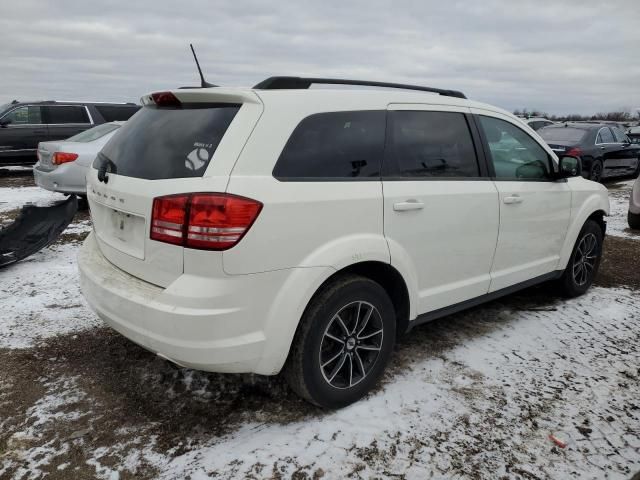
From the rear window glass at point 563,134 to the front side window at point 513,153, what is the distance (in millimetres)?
8493

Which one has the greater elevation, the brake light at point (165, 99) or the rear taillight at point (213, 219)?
the brake light at point (165, 99)

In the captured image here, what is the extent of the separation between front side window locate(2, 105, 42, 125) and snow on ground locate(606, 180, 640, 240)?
1279 centimetres

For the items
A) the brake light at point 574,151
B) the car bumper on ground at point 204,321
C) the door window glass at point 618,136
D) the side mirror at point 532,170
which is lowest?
the car bumper on ground at point 204,321

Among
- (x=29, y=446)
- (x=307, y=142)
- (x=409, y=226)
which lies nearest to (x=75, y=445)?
(x=29, y=446)

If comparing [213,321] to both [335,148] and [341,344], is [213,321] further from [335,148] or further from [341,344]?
[335,148]

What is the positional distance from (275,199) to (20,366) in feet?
7.37

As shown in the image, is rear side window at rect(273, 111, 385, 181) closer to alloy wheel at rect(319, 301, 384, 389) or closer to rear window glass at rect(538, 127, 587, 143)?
alloy wheel at rect(319, 301, 384, 389)

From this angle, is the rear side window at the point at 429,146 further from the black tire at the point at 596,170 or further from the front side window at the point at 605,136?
the front side window at the point at 605,136

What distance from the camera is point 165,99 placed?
9.18ft

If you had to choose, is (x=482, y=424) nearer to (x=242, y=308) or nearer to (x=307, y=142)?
(x=242, y=308)

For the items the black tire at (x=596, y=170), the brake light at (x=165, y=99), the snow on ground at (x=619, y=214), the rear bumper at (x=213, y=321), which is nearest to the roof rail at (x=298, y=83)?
the brake light at (x=165, y=99)

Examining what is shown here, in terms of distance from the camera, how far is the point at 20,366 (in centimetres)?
331

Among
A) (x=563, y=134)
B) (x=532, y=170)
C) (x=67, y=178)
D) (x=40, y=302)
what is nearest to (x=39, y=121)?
(x=67, y=178)

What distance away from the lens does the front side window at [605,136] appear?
12.2m
